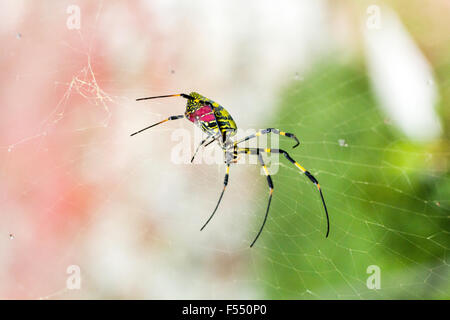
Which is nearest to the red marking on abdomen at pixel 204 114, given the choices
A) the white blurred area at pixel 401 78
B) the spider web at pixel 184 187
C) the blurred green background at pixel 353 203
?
the spider web at pixel 184 187

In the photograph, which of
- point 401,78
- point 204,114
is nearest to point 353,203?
point 401,78

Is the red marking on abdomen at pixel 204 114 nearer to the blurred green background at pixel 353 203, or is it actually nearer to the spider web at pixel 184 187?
the spider web at pixel 184 187

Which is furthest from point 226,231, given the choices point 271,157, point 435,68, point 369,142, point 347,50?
point 435,68

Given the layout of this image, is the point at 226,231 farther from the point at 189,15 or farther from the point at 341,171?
the point at 189,15

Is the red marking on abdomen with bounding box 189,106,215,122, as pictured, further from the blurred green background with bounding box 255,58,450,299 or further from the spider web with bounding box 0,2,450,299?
the blurred green background with bounding box 255,58,450,299

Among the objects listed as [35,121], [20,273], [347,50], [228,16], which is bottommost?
[20,273]

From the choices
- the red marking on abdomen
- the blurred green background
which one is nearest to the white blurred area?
the blurred green background
